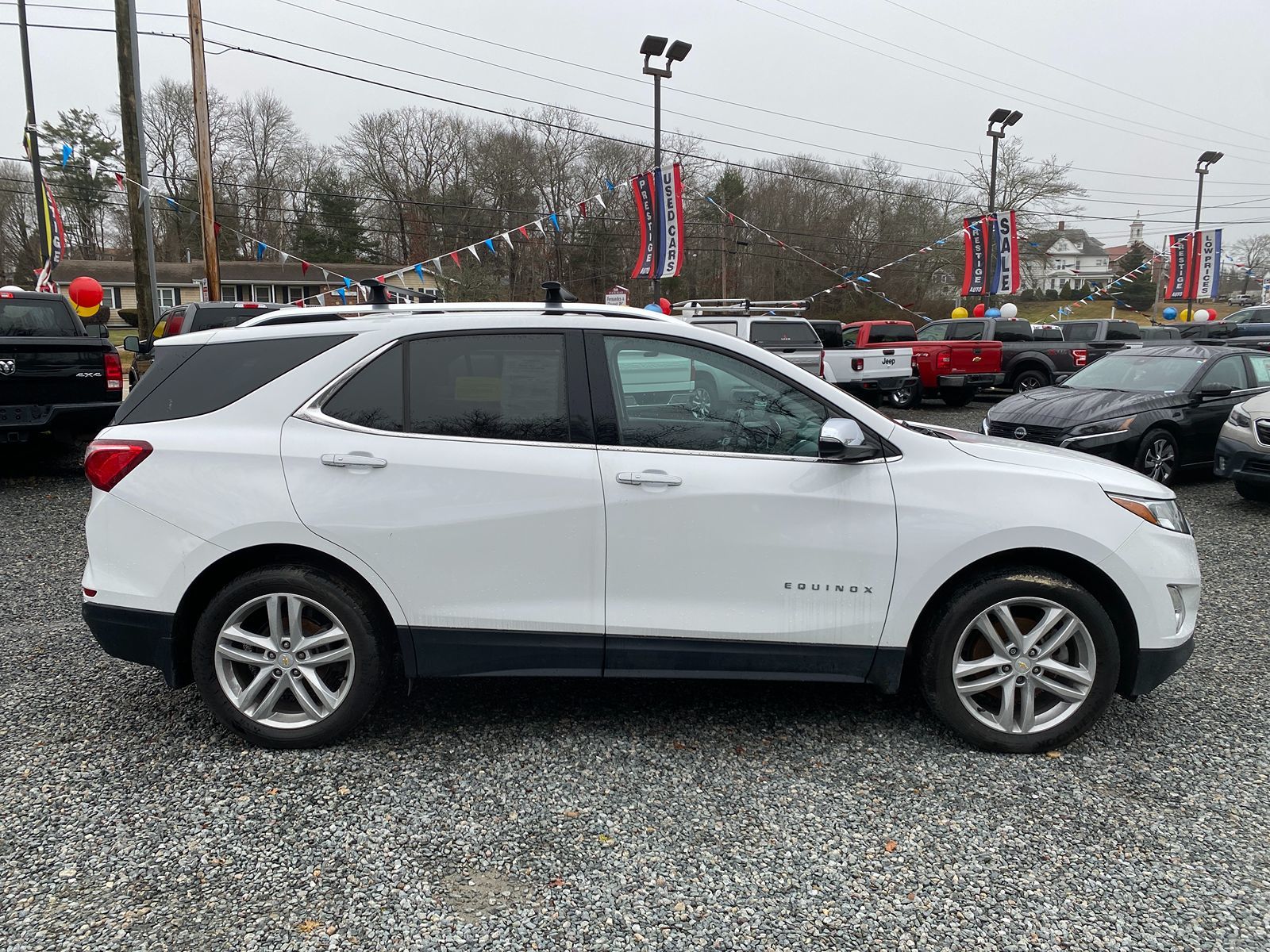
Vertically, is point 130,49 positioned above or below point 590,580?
above

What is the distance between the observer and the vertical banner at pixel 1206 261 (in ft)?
106

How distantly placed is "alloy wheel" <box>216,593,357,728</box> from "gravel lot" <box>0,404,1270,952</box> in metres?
0.20

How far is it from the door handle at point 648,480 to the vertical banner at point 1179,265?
119 feet

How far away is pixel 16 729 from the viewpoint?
365cm

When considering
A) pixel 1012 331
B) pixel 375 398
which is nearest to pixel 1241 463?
pixel 375 398

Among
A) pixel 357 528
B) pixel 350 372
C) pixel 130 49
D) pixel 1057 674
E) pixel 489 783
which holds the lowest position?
pixel 489 783

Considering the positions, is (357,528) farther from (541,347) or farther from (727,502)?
(727,502)

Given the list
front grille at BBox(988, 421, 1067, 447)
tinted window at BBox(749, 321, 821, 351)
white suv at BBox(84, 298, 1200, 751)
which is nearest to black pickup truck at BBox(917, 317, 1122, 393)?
tinted window at BBox(749, 321, 821, 351)

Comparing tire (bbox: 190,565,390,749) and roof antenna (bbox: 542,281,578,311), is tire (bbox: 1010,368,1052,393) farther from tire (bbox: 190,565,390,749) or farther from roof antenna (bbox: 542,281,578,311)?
tire (bbox: 190,565,390,749)

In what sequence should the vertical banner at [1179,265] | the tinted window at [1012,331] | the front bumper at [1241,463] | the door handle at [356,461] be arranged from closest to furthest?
the door handle at [356,461]
the front bumper at [1241,463]
the tinted window at [1012,331]
the vertical banner at [1179,265]

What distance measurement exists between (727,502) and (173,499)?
2.13 metres

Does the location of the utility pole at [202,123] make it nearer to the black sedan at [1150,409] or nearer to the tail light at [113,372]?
the tail light at [113,372]

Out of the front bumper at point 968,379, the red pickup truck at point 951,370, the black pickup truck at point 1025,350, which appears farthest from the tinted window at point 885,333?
the front bumper at point 968,379

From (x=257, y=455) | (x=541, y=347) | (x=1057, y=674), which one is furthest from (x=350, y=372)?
(x=1057, y=674)
